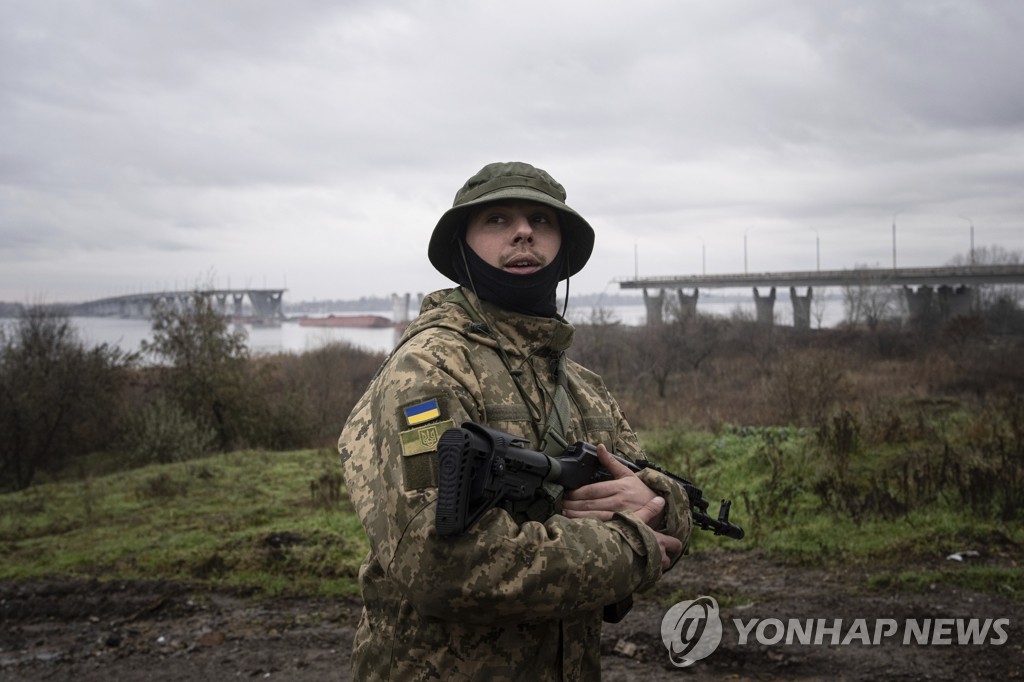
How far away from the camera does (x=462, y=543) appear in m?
1.87

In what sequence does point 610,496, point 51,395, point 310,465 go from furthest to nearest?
point 51,395 → point 310,465 → point 610,496

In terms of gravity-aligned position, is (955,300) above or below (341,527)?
above

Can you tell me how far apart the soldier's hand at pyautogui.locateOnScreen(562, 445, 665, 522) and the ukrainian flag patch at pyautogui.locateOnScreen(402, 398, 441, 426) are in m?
0.56

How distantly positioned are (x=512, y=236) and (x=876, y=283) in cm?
5743

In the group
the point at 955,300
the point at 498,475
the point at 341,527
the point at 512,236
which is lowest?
the point at 341,527

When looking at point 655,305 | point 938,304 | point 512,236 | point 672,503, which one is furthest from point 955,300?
point 512,236

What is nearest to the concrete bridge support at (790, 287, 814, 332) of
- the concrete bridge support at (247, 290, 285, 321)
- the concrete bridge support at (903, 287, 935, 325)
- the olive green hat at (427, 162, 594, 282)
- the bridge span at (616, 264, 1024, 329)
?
the bridge span at (616, 264, 1024, 329)

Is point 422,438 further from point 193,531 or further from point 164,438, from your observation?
point 164,438

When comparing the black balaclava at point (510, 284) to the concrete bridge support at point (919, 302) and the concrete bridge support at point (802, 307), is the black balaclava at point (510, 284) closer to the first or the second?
the concrete bridge support at point (919, 302)

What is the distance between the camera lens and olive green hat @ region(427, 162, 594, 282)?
2533mm

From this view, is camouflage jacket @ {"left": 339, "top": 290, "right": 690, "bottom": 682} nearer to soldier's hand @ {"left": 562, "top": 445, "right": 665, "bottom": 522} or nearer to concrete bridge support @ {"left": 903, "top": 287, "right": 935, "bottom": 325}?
soldier's hand @ {"left": 562, "top": 445, "right": 665, "bottom": 522}

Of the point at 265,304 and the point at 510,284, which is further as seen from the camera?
the point at 265,304

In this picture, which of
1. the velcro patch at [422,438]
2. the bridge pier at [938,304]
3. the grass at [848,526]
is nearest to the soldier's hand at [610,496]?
the velcro patch at [422,438]

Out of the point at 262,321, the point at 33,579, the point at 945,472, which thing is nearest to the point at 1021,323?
the point at 945,472
